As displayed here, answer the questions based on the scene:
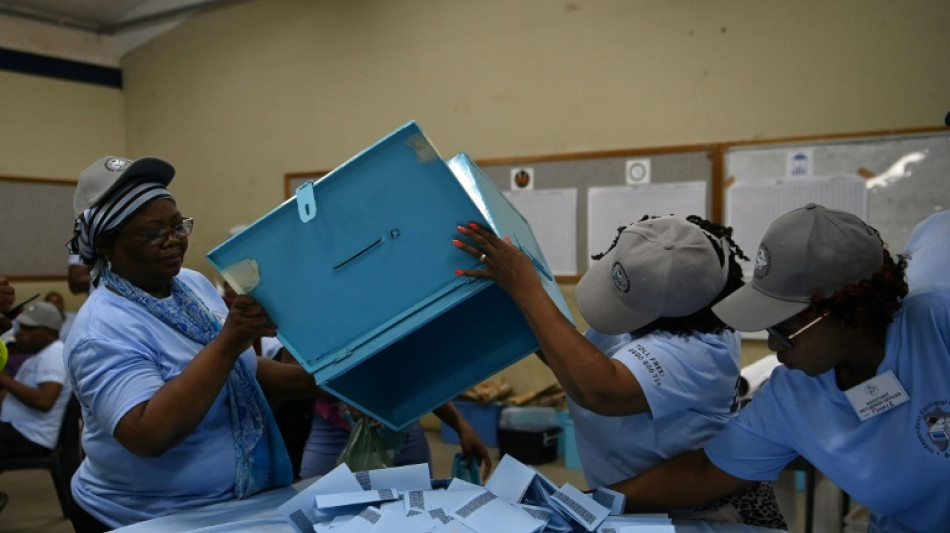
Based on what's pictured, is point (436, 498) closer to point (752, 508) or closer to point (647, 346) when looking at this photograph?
point (647, 346)

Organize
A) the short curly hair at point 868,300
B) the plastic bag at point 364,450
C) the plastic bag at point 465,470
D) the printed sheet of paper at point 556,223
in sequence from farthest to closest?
the printed sheet of paper at point 556,223 → the plastic bag at point 465,470 → the plastic bag at point 364,450 → the short curly hair at point 868,300

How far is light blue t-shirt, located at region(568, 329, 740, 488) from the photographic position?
136 cm

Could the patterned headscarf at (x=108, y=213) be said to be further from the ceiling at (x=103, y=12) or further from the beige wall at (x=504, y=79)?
the ceiling at (x=103, y=12)

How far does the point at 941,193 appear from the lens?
12.0ft

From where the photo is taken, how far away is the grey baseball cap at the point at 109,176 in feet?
4.71

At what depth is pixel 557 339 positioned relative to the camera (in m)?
1.27

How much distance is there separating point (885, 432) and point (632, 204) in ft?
10.9

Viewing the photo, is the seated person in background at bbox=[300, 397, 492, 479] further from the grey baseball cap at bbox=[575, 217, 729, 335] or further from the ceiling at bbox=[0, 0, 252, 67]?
the ceiling at bbox=[0, 0, 252, 67]

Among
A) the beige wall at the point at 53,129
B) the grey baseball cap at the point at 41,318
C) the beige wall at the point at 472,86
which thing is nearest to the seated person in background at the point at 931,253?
the beige wall at the point at 472,86

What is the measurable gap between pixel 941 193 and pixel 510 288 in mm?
3281

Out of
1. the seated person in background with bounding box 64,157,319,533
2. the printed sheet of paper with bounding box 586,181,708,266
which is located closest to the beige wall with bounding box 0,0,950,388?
the printed sheet of paper with bounding box 586,181,708,266

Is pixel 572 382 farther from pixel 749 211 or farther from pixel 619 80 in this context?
pixel 619 80

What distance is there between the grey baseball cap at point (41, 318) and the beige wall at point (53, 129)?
8.28ft

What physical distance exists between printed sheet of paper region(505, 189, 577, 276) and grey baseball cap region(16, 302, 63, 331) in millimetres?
2621
